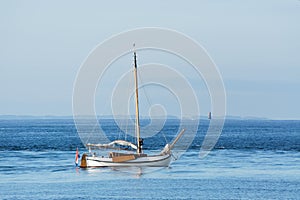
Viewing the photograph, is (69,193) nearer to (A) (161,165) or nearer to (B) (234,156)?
(A) (161,165)

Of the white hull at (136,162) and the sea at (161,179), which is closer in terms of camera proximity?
the sea at (161,179)

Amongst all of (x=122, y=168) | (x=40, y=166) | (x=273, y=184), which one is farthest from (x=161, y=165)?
(x=273, y=184)

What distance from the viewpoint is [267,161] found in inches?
3219

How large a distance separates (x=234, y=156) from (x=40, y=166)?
26571 millimetres

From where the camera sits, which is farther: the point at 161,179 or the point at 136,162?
the point at 136,162

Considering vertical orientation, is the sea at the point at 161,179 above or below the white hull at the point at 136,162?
below

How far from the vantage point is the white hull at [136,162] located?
7269 cm

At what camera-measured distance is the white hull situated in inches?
2862

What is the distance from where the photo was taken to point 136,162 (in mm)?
72688

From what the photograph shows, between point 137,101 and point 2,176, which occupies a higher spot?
point 137,101

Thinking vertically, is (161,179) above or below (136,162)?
below

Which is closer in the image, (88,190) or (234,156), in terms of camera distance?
(88,190)

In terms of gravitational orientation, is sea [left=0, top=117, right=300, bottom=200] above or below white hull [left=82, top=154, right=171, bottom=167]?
below

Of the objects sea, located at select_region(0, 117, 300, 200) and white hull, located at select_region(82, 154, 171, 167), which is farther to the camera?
white hull, located at select_region(82, 154, 171, 167)
